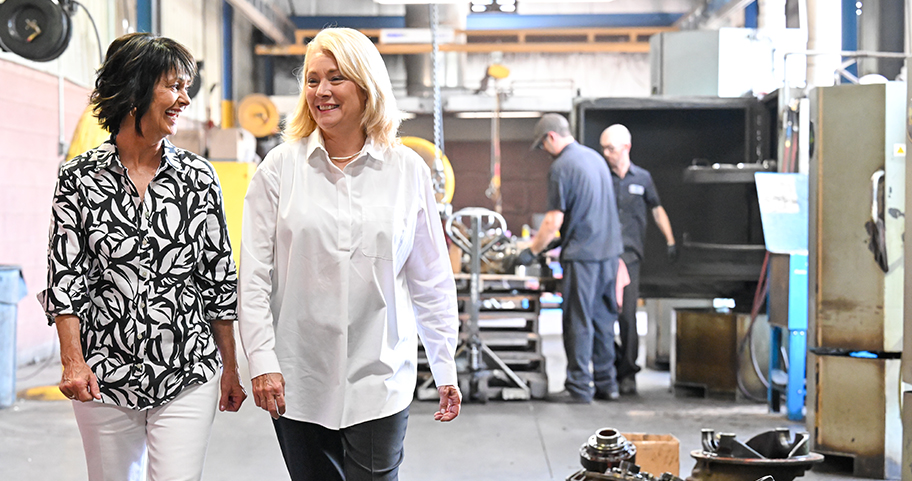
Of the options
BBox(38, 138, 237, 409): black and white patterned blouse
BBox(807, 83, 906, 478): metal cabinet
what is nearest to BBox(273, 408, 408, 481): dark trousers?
BBox(38, 138, 237, 409): black and white patterned blouse

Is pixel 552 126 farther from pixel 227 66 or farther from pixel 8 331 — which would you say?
pixel 227 66

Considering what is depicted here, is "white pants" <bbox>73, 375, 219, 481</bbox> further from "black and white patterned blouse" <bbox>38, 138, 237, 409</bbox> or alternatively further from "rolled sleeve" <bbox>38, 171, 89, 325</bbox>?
"rolled sleeve" <bbox>38, 171, 89, 325</bbox>

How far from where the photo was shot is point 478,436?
4.07 metres

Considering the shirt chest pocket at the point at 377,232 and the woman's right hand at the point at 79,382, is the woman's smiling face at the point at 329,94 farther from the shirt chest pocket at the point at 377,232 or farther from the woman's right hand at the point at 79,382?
the woman's right hand at the point at 79,382

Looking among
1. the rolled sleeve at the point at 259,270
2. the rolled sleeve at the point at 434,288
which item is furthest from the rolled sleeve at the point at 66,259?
the rolled sleeve at the point at 434,288

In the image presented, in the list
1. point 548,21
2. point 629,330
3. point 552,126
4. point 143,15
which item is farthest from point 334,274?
point 548,21

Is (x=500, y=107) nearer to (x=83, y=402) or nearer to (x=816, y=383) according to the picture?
(x=816, y=383)

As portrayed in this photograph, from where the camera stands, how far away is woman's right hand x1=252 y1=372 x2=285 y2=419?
1.57 m

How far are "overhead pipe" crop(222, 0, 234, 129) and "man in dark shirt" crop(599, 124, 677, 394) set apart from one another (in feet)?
23.2

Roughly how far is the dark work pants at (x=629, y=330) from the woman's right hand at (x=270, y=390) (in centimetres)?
374

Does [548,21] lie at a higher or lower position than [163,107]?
higher

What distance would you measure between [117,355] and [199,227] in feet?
0.90

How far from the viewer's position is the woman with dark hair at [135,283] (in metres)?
1.57

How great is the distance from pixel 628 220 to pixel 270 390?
3828 mm
